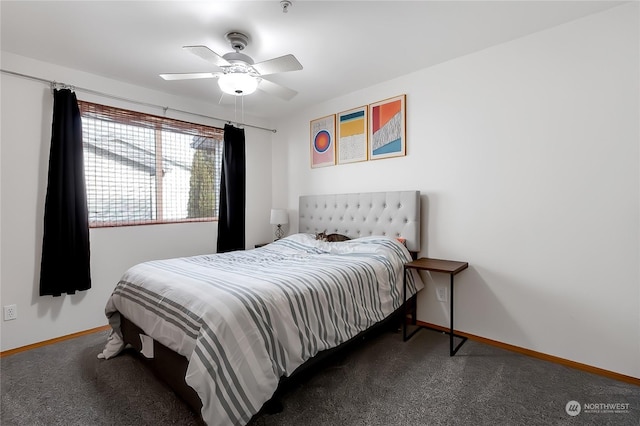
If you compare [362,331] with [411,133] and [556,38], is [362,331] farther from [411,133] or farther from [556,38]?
[556,38]

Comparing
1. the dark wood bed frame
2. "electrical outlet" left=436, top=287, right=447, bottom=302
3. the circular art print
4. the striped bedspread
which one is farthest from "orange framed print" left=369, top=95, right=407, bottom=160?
the dark wood bed frame

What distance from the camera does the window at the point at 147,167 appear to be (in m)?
3.01

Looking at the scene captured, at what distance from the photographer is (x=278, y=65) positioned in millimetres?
2070

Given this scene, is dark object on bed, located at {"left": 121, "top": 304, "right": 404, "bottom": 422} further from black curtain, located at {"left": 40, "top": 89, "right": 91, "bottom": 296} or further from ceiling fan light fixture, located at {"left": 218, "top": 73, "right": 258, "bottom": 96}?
ceiling fan light fixture, located at {"left": 218, "top": 73, "right": 258, "bottom": 96}

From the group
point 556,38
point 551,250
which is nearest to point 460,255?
point 551,250

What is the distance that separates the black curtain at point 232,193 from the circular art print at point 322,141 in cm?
97

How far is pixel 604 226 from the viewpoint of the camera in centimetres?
213

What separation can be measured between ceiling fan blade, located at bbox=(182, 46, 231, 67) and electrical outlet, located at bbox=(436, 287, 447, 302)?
2.65m

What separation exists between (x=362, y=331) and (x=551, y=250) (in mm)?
1577

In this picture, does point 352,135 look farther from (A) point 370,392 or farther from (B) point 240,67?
(A) point 370,392

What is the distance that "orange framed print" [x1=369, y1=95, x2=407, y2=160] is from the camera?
313cm

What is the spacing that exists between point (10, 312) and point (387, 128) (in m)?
3.81

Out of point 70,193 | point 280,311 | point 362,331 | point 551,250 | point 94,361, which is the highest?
point 70,193

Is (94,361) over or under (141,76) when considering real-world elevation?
under
